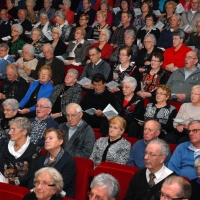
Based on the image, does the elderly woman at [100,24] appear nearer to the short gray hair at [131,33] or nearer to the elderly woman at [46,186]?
the short gray hair at [131,33]

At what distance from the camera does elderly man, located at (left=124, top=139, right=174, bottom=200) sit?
405 cm

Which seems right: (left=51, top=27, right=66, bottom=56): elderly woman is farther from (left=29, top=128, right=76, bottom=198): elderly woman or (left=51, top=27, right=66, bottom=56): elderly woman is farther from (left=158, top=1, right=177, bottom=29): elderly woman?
(left=29, top=128, right=76, bottom=198): elderly woman

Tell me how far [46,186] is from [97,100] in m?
2.39

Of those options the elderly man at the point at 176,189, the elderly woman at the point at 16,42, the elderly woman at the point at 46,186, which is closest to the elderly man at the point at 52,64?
the elderly woman at the point at 16,42

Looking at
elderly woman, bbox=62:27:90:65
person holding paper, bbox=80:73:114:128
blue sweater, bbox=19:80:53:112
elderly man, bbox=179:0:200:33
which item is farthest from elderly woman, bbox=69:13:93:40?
person holding paper, bbox=80:73:114:128

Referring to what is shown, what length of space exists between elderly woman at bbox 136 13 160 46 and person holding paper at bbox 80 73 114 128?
1.91 metres

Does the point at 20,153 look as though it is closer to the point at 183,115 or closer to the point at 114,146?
the point at 114,146

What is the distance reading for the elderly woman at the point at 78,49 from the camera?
764 centimetres

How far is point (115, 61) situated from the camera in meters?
7.25

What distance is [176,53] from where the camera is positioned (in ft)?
22.6

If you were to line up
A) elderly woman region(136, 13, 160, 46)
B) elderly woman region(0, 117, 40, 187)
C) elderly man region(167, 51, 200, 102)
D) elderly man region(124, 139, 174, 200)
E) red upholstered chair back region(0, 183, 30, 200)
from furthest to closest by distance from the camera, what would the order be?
elderly woman region(136, 13, 160, 46), elderly man region(167, 51, 200, 102), elderly woman region(0, 117, 40, 187), elderly man region(124, 139, 174, 200), red upholstered chair back region(0, 183, 30, 200)

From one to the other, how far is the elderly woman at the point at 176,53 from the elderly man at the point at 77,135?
1.83m

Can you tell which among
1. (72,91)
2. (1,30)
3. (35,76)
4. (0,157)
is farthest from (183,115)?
(1,30)

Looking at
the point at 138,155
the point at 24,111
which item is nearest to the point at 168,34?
the point at 24,111
